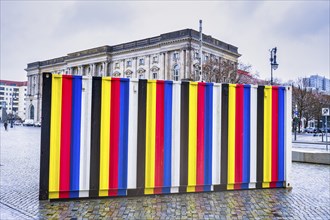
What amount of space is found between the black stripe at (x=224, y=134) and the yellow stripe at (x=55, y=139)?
352cm

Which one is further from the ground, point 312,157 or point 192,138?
point 192,138

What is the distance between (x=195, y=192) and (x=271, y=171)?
6.50 ft

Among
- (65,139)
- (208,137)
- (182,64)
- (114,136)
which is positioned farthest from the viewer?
(182,64)

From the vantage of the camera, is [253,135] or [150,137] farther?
[253,135]

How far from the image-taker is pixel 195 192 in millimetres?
7148

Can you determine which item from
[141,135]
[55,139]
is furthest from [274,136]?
[55,139]

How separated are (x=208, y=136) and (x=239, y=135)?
2.54ft

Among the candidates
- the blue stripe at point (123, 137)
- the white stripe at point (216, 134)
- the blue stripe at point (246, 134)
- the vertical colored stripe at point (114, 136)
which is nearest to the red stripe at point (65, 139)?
the vertical colored stripe at point (114, 136)

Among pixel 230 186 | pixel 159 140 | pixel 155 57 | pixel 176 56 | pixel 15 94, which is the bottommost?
pixel 230 186

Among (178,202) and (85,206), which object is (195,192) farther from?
(85,206)

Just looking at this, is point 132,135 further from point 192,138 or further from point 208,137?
point 208,137

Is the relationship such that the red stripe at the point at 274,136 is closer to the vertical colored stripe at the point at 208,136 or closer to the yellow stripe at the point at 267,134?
the yellow stripe at the point at 267,134

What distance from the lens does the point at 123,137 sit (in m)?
6.74

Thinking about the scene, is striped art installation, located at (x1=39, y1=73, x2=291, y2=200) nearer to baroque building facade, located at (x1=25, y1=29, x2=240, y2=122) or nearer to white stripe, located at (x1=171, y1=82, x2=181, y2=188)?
white stripe, located at (x1=171, y1=82, x2=181, y2=188)
